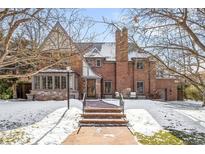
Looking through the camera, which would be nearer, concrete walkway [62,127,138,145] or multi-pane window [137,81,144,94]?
concrete walkway [62,127,138,145]

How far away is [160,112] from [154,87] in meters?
0.29

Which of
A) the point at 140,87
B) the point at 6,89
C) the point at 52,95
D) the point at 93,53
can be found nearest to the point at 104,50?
the point at 93,53

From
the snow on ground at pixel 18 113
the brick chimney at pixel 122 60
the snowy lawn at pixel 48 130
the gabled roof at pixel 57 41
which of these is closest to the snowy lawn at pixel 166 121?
the brick chimney at pixel 122 60

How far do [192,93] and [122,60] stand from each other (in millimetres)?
853

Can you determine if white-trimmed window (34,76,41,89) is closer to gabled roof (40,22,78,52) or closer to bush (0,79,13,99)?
bush (0,79,13,99)

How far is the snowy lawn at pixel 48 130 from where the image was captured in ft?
11.8

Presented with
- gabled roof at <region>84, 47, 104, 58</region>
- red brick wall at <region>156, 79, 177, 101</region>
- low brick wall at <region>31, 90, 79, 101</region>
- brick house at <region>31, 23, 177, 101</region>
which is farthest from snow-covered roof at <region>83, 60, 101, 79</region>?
red brick wall at <region>156, 79, 177, 101</region>

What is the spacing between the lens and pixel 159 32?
3.46 meters

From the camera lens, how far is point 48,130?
3.62 metres

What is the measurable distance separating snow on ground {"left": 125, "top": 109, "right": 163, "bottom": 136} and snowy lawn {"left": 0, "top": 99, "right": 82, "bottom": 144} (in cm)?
62

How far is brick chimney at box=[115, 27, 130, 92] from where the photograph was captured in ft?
11.6
